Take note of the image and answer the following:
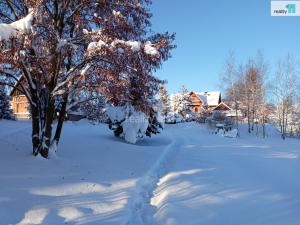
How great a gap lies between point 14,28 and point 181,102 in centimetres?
5451

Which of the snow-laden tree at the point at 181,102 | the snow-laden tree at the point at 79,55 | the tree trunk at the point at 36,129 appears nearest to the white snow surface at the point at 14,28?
the snow-laden tree at the point at 79,55

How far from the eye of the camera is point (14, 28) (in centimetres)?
695

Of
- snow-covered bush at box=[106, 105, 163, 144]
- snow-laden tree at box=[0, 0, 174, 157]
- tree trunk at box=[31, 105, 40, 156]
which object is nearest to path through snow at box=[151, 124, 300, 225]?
snow-laden tree at box=[0, 0, 174, 157]

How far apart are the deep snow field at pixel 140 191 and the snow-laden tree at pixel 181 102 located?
48143 mm

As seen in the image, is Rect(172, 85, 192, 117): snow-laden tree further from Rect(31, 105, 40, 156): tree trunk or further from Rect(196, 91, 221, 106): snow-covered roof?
Rect(31, 105, 40, 156): tree trunk

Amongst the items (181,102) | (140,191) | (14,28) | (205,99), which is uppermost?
(205,99)

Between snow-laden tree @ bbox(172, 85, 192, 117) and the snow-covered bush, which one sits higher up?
snow-laden tree @ bbox(172, 85, 192, 117)

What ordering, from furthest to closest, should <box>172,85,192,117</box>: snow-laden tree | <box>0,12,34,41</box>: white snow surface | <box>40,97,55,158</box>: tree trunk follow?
<box>172,85,192,117</box>: snow-laden tree
<box>40,97,55,158</box>: tree trunk
<box>0,12,34,41</box>: white snow surface

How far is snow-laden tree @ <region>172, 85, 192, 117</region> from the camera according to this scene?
60544mm

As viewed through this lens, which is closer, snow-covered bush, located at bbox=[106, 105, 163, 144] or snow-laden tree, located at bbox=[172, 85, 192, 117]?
snow-covered bush, located at bbox=[106, 105, 163, 144]

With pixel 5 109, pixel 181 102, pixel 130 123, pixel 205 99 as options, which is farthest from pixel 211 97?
pixel 130 123

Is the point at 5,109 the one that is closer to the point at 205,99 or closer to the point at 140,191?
the point at 140,191

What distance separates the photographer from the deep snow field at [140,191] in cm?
586

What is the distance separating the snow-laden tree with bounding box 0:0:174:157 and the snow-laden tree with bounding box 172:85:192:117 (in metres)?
49.6
